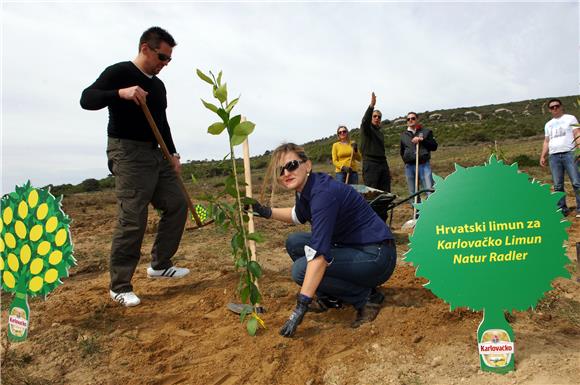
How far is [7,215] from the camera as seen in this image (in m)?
2.53

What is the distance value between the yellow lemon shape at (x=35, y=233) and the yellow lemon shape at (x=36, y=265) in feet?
0.40

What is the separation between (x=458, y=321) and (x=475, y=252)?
739mm

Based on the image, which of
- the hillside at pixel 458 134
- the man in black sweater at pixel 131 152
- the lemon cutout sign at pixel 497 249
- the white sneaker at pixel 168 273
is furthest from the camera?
the hillside at pixel 458 134

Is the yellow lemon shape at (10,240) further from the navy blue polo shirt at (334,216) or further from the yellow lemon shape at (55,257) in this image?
the navy blue polo shirt at (334,216)

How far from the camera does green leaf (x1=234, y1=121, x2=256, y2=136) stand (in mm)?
2232

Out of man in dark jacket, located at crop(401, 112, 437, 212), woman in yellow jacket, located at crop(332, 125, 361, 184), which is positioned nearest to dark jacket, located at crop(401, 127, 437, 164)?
man in dark jacket, located at crop(401, 112, 437, 212)

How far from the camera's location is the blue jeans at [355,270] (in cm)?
254

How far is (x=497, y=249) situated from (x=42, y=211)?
8.13 ft

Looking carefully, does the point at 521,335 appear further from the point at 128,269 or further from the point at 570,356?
the point at 128,269

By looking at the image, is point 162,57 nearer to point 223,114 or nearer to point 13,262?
point 223,114

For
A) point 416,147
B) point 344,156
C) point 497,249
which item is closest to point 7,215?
point 497,249

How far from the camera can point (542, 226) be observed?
190cm

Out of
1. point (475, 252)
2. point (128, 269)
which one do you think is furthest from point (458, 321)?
point (128, 269)

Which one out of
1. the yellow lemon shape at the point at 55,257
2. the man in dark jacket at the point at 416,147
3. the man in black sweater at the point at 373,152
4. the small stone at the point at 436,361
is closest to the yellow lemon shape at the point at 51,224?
the yellow lemon shape at the point at 55,257
